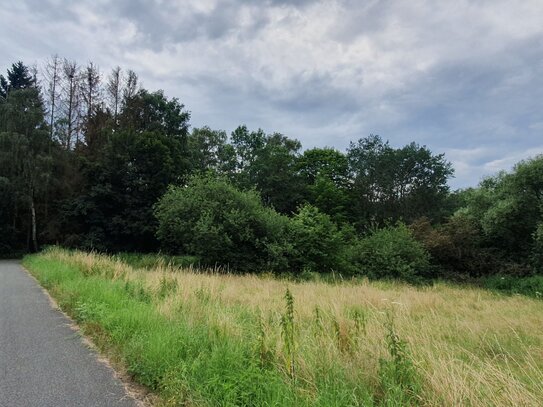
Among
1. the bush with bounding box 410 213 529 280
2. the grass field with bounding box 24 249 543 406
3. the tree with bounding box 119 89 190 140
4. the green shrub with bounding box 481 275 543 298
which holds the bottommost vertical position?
the green shrub with bounding box 481 275 543 298

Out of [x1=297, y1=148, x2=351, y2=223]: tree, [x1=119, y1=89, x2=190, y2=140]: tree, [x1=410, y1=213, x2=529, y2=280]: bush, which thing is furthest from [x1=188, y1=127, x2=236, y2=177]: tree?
[x1=410, y1=213, x2=529, y2=280]: bush

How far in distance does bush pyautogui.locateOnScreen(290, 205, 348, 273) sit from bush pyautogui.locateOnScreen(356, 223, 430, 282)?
2.50 meters

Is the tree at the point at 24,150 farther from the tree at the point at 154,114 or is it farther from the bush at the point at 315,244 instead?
the bush at the point at 315,244

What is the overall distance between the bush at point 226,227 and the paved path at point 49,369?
59.3 feet

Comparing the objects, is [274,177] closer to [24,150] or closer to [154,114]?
[154,114]

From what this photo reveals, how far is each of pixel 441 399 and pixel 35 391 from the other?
4.22 meters

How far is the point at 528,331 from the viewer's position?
27.5ft

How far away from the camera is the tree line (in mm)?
29016

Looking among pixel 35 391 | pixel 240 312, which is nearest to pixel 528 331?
pixel 240 312

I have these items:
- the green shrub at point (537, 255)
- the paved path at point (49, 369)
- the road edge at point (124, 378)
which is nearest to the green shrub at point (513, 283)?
the green shrub at point (537, 255)

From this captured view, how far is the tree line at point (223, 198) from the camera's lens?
1142 inches

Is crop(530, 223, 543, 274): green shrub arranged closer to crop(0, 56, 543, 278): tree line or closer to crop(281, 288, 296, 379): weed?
crop(0, 56, 543, 278): tree line

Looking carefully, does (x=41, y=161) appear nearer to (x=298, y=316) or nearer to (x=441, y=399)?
(x=298, y=316)

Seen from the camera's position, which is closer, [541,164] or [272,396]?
[272,396]
